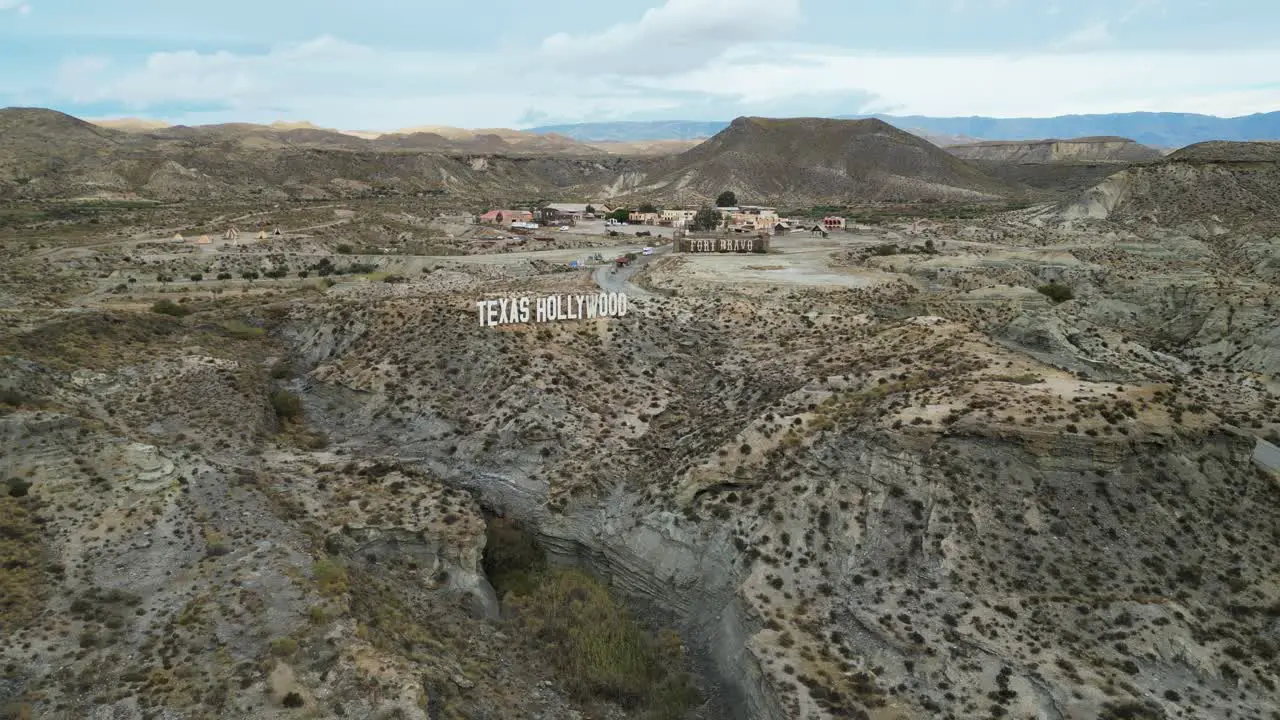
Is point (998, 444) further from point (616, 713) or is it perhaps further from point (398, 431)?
point (398, 431)

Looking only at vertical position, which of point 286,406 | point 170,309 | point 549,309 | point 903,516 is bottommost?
point 903,516

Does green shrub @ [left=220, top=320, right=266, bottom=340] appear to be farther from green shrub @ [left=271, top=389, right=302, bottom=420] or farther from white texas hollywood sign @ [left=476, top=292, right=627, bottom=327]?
white texas hollywood sign @ [left=476, top=292, right=627, bottom=327]

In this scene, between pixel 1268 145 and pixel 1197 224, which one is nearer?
pixel 1197 224

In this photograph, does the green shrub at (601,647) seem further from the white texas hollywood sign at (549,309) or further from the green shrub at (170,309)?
the green shrub at (170,309)

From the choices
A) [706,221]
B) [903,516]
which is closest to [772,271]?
[903,516]

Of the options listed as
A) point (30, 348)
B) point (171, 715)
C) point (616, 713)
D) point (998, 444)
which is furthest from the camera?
point (30, 348)

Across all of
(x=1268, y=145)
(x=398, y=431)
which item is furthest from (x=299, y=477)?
(x=1268, y=145)

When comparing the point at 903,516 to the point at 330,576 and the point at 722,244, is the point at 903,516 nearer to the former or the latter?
the point at 330,576
